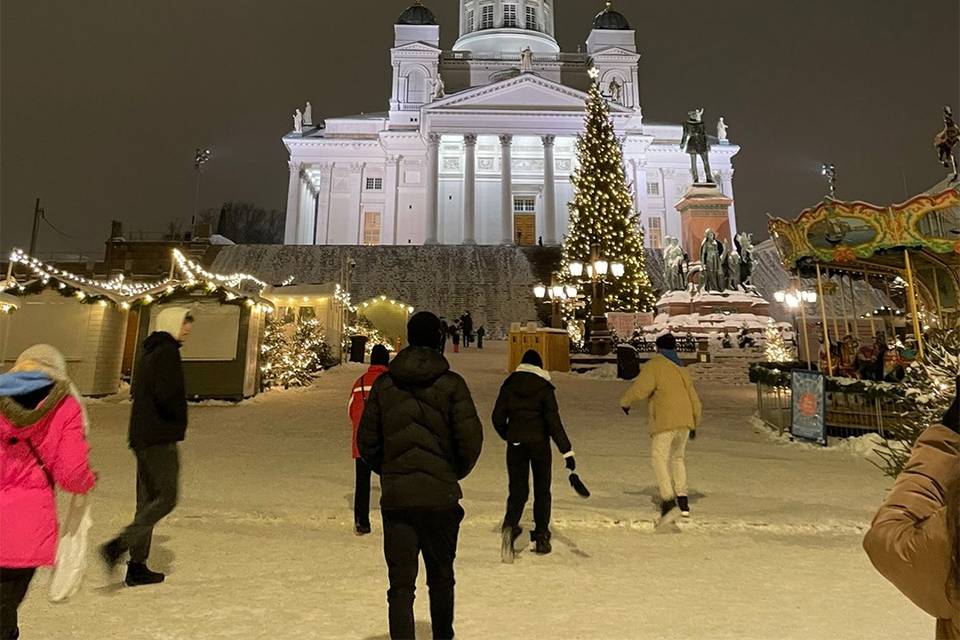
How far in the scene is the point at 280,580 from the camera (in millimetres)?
4000

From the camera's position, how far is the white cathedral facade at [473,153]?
4975 centimetres

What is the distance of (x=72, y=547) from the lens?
8.98 ft

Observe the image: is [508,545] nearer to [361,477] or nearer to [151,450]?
[361,477]

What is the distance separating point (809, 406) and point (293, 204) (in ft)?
176

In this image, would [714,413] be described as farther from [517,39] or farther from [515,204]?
[517,39]

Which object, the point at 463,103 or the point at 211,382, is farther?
the point at 463,103

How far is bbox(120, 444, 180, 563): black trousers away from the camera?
3855 mm

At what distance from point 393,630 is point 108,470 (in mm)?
6439

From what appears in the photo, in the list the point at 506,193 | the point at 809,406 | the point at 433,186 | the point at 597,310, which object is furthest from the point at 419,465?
the point at 433,186

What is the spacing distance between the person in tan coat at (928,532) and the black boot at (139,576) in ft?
14.0

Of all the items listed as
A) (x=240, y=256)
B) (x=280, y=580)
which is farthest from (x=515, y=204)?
(x=280, y=580)

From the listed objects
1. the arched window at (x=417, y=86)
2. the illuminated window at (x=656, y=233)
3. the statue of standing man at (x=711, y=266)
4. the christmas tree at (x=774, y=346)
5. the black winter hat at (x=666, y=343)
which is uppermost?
the arched window at (x=417, y=86)

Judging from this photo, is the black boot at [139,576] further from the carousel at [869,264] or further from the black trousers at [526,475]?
the carousel at [869,264]

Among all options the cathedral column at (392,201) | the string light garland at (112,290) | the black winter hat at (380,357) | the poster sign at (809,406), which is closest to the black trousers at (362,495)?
the black winter hat at (380,357)
